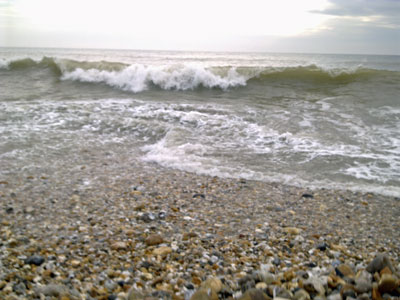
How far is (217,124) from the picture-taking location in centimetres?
683

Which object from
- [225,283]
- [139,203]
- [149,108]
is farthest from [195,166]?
[149,108]

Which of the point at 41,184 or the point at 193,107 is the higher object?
the point at 193,107

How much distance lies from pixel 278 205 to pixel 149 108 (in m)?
6.03

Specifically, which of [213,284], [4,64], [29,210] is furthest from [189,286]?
[4,64]

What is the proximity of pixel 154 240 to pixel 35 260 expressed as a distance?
2.84 feet

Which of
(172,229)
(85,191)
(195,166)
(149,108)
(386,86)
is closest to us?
(172,229)

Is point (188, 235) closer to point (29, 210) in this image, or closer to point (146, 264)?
point (146, 264)

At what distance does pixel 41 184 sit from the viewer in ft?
11.8

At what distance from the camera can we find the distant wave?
497 inches

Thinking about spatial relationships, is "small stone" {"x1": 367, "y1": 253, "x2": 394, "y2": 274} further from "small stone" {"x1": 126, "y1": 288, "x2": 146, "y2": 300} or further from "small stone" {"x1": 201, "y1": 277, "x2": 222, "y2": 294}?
"small stone" {"x1": 126, "y1": 288, "x2": 146, "y2": 300}

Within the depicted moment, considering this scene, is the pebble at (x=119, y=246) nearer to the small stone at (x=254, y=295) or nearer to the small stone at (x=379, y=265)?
the small stone at (x=254, y=295)

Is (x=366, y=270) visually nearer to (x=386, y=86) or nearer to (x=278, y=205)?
(x=278, y=205)

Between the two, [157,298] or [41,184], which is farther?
[41,184]

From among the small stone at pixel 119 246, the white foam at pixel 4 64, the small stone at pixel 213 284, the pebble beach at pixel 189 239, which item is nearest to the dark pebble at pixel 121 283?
the pebble beach at pixel 189 239
